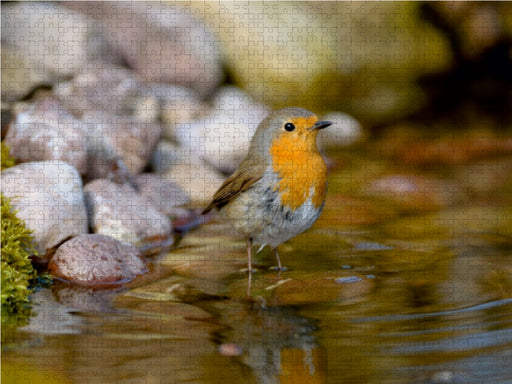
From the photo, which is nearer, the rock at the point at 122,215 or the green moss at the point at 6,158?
the rock at the point at 122,215

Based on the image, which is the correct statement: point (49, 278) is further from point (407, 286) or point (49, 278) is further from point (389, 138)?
point (389, 138)

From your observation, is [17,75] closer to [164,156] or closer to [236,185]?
[164,156]

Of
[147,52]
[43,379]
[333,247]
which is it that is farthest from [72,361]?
[147,52]

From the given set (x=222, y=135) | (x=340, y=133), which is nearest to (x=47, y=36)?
(x=222, y=135)

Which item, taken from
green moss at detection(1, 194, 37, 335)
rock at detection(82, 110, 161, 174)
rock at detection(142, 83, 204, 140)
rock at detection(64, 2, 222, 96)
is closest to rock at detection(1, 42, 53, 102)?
rock at detection(82, 110, 161, 174)

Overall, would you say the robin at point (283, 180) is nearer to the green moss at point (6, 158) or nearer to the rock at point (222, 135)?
the green moss at point (6, 158)

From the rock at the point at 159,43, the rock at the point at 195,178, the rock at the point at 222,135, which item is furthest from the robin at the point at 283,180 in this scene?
the rock at the point at 159,43
